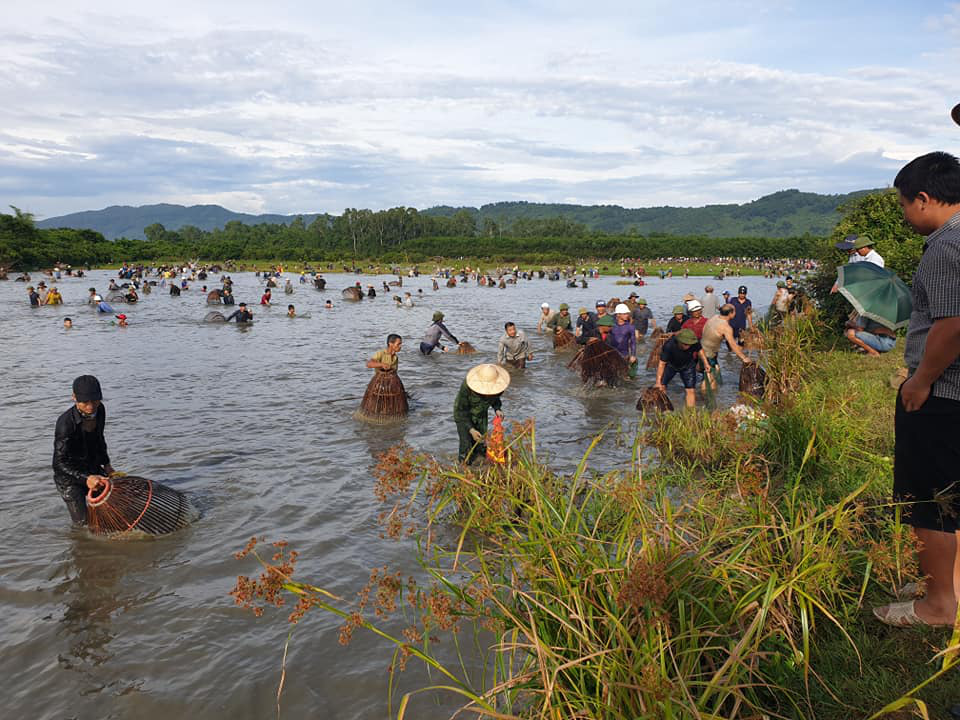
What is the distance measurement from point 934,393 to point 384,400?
9331 mm

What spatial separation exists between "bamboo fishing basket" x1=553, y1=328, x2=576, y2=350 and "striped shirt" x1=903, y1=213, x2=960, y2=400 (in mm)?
15772

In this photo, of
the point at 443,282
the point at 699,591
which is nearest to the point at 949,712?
the point at 699,591

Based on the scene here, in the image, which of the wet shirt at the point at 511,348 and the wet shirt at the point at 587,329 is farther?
the wet shirt at the point at 587,329

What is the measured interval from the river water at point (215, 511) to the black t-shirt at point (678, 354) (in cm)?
145

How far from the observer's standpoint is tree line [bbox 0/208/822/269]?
7400 cm

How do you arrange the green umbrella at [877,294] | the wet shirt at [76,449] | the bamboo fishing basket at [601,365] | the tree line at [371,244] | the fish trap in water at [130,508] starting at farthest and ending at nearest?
the tree line at [371,244]
the bamboo fishing basket at [601,365]
the green umbrella at [877,294]
the fish trap in water at [130,508]
the wet shirt at [76,449]

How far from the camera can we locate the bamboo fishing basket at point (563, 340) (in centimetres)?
1903

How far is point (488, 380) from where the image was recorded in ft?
22.0

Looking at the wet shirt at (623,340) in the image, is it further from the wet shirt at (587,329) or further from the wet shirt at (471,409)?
the wet shirt at (471,409)

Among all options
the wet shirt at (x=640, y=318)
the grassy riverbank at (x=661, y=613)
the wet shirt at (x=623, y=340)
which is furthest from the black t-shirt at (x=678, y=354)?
the wet shirt at (x=640, y=318)

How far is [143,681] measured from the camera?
183 inches

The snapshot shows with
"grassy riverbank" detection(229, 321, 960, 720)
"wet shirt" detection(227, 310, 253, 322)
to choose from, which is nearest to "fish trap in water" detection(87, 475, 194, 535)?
"grassy riverbank" detection(229, 321, 960, 720)

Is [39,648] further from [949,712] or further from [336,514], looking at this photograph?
[949,712]

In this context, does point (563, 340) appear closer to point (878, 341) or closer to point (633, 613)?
point (878, 341)
